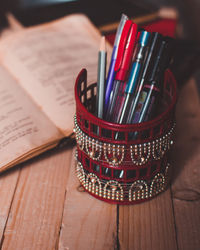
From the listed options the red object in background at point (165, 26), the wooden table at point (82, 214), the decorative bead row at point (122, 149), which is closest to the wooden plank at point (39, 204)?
the wooden table at point (82, 214)

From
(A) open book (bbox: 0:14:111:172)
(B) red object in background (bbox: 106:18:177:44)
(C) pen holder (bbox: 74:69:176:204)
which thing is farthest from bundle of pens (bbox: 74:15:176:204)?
(B) red object in background (bbox: 106:18:177:44)

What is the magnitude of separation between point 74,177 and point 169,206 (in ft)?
0.51

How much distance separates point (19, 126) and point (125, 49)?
0.23m

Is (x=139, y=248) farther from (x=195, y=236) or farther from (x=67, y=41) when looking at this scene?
(x=67, y=41)

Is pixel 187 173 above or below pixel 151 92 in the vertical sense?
below

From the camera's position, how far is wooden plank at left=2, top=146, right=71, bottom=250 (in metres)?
0.39

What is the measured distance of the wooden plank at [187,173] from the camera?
0.39 meters

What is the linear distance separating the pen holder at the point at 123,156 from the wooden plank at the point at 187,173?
36 millimetres

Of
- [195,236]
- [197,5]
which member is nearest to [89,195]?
[195,236]

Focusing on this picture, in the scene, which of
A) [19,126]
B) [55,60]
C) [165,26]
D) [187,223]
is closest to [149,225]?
[187,223]

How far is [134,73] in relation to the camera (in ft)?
1.29

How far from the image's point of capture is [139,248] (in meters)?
0.37

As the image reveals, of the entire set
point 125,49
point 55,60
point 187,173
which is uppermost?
point 125,49

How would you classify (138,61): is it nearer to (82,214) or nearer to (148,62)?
(148,62)
